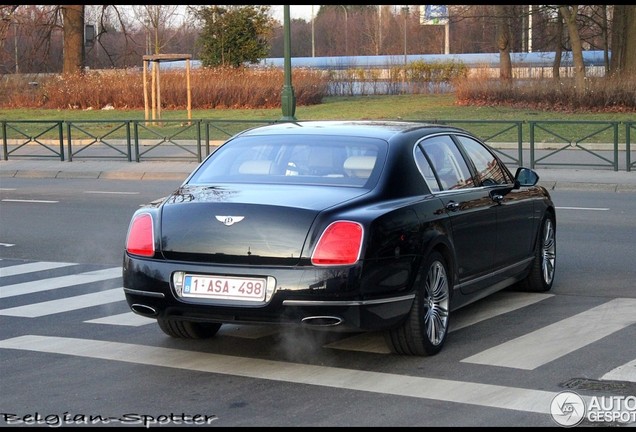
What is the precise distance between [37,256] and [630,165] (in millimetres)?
13445

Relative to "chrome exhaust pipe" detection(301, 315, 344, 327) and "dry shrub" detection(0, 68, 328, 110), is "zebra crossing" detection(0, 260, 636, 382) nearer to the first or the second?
"chrome exhaust pipe" detection(301, 315, 344, 327)

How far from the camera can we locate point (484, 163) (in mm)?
8828

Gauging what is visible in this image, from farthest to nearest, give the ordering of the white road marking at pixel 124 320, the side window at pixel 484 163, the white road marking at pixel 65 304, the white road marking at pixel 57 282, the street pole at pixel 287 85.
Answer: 1. the street pole at pixel 287 85
2. the white road marking at pixel 57 282
3. the white road marking at pixel 65 304
4. the side window at pixel 484 163
5. the white road marking at pixel 124 320

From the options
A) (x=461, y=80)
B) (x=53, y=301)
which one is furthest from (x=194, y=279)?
(x=461, y=80)

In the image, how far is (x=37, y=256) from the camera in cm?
1254

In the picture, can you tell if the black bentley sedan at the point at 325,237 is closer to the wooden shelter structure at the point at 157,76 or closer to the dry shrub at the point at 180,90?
the wooden shelter structure at the point at 157,76

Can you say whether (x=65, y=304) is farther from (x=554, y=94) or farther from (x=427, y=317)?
(x=554, y=94)

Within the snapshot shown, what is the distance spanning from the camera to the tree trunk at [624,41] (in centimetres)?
4141

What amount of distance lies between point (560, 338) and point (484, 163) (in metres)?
1.76

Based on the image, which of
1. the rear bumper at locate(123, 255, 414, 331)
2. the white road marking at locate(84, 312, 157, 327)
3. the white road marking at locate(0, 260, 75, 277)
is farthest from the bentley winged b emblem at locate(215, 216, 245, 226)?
the white road marking at locate(0, 260, 75, 277)

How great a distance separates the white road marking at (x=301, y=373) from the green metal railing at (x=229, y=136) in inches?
596

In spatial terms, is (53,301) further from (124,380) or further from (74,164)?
(74,164)

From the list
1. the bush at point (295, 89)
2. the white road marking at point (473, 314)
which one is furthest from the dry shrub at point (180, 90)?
the white road marking at point (473, 314)

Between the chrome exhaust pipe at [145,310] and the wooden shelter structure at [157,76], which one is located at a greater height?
the wooden shelter structure at [157,76]
